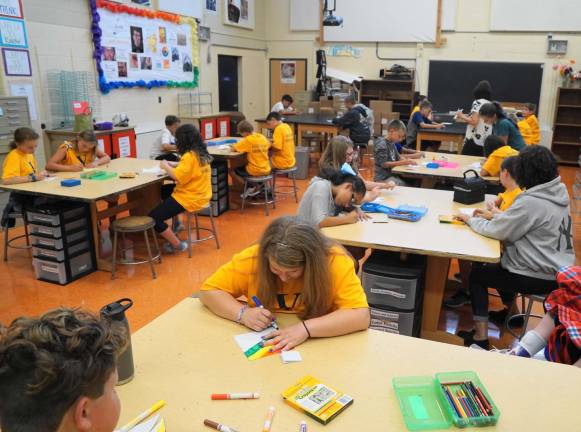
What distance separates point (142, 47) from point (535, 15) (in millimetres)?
7485

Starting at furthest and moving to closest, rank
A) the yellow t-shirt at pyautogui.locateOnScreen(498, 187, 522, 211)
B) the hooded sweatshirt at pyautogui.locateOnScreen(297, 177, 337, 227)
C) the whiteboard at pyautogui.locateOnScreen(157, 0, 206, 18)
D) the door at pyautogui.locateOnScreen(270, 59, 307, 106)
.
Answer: the door at pyautogui.locateOnScreen(270, 59, 307, 106)
the whiteboard at pyautogui.locateOnScreen(157, 0, 206, 18)
the yellow t-shirt at pyautogui.locateOnScreen(498, 187, 522, 211)
the hooded sweatshirt at pyautogui.locateOnScreen(297, 177, 337, 227)

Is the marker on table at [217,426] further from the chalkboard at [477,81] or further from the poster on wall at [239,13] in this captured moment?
the chalkboard at [477,81]

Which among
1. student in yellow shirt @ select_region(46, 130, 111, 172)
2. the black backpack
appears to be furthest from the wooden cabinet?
student in yellow shirt @ select_region(46, 130, 111, 172)

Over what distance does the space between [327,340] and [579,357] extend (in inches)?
40.8

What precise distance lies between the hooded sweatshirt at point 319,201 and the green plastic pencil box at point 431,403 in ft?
5.55

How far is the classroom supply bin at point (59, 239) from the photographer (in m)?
3.91

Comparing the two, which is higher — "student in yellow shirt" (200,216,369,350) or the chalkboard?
the chalkboard

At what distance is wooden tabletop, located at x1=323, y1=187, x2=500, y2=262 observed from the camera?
8.84ft

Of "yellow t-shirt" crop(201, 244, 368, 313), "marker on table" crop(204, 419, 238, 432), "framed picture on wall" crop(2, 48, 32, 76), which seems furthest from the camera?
"framed picture on wall" crop(2, 48, 32, 76)

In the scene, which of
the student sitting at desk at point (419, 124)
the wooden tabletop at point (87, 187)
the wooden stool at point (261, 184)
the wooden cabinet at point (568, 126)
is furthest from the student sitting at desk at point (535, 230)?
the wooden cabinet at point (568, 126)

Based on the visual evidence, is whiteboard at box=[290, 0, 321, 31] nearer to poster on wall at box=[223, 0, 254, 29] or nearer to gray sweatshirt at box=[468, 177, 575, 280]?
poster on wall at box=[223, 0, 254, 29]

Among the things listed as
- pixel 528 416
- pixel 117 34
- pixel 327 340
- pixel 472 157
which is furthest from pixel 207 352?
pixel 117 34

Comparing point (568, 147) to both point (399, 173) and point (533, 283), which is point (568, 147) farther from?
point (533, 283)

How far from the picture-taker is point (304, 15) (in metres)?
11.0
